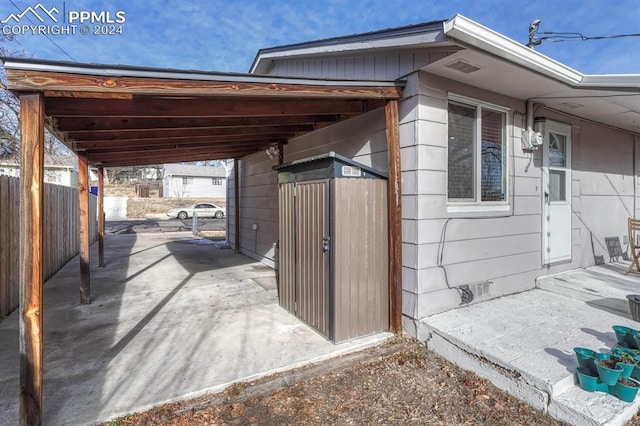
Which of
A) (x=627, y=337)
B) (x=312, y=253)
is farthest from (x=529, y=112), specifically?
(x=312, y=253)

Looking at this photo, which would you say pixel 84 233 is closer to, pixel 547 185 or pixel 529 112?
pixel 529 112

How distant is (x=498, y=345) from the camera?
2.84 metres

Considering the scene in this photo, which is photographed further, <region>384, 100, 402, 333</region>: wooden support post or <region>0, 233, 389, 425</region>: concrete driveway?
<region>384, 100, 402, 333</region>: wooden support post

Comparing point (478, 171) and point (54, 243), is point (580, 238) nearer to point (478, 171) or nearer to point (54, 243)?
point (478, 171)

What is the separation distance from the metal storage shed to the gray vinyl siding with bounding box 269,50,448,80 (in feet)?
3.95

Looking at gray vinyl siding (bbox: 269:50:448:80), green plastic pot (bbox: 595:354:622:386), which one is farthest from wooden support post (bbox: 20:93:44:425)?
green plastic pot (bbox: 595:354:622:386)

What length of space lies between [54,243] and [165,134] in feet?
13.4

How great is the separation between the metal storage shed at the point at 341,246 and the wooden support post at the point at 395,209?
94 millimetres

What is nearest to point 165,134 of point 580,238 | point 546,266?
point 546,266

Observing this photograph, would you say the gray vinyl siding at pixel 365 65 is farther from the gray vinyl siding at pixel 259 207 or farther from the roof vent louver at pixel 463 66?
the gray vinyl siding at pixel 259 207

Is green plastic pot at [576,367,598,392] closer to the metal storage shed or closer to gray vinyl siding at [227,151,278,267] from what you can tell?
the metal storage shed

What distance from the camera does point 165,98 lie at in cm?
281

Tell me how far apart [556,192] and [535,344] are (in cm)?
309

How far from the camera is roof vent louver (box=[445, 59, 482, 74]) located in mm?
3231
